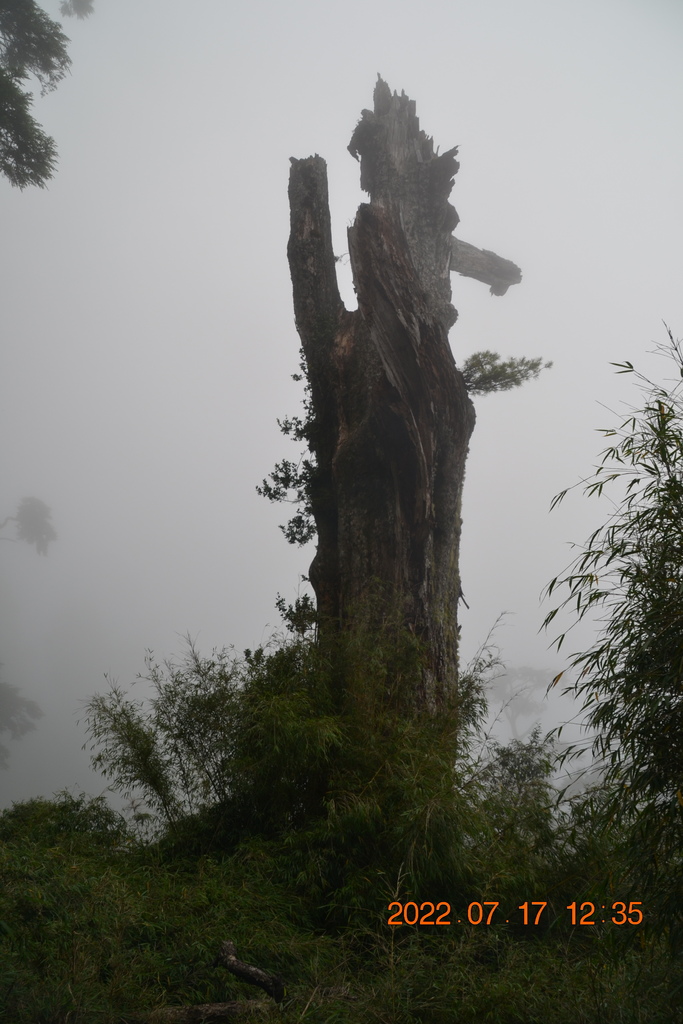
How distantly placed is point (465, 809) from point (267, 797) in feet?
4.29

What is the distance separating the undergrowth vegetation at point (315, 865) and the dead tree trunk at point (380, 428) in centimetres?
97

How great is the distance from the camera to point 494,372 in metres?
7.44

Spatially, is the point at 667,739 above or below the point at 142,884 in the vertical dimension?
above

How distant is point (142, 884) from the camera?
11.5 ft

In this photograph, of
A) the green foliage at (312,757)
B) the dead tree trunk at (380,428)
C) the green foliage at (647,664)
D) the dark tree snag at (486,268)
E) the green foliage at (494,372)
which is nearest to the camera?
the green foliage at (647,664)

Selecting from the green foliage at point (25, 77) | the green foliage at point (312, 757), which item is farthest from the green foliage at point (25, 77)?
the green foliage at point (312, 757)

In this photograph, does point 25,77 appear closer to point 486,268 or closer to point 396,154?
point 396,154

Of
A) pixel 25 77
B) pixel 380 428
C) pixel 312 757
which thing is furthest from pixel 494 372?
pixel 25 77

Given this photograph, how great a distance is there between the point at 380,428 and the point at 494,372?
7.38 ft

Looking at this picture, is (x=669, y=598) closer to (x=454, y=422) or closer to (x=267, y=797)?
(x=267, y=797)

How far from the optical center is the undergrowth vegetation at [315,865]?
92.4 inches

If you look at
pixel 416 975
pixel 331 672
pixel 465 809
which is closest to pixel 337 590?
pixel 331 672
